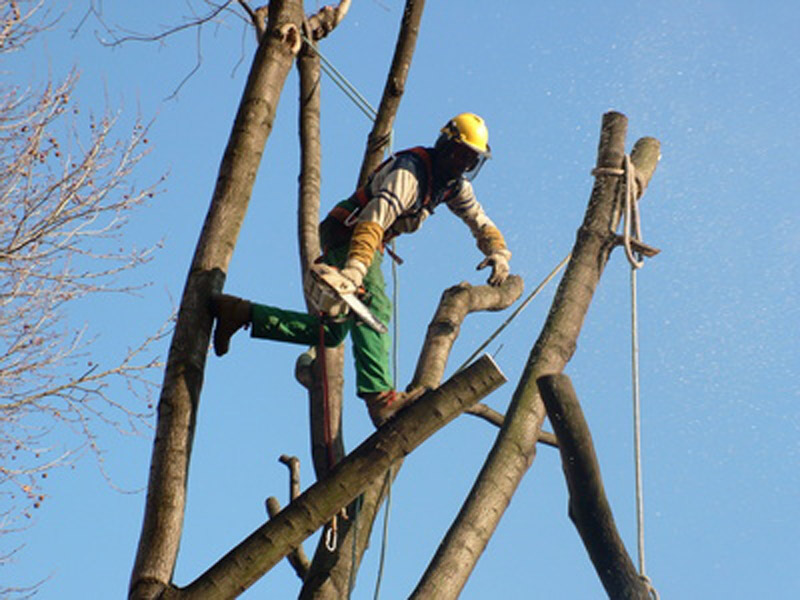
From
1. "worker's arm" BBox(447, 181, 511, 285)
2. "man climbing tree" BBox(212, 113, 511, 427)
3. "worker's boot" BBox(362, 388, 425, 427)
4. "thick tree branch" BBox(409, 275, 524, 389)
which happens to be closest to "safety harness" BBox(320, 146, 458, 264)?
"man climbing tree" BBox(212, 113, 511, 427)

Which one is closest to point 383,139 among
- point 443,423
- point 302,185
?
point 302,185

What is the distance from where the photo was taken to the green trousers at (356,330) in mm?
4734

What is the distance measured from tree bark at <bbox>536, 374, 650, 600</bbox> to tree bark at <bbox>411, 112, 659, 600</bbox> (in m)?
0.40

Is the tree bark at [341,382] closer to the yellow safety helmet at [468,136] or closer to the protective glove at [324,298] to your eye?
the protective glove at [324,298]

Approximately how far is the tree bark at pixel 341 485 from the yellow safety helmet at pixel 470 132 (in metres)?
1.60

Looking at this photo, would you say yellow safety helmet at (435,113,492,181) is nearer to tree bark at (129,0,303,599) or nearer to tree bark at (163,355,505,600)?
tree bark at (129,0,303,599)

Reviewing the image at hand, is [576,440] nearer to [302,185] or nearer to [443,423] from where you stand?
[443,423]

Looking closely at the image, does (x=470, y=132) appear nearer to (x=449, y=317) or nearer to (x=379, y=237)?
(x=379, y=237)

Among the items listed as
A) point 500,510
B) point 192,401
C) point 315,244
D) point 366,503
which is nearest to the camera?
point 192,401

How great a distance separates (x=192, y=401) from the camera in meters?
3.98

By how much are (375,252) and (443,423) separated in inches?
61.5

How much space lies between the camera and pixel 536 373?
16.1 feet

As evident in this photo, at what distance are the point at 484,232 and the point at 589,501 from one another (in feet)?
5.94

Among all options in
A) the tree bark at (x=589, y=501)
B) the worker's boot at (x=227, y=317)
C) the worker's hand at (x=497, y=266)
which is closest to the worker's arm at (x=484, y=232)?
the worker's hand at (x=497, y=266)
